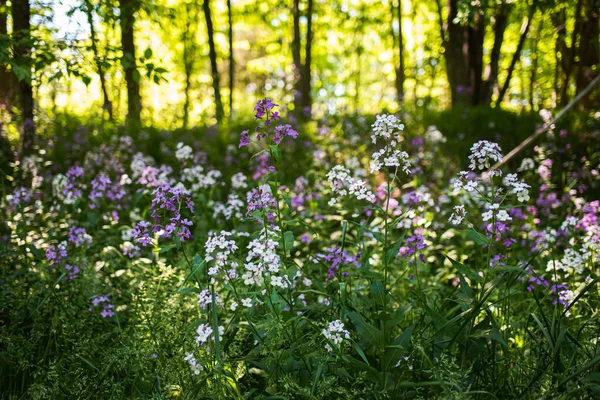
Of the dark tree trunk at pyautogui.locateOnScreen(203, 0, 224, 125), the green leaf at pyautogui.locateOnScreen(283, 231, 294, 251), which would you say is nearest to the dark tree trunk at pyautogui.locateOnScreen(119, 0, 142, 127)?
the dark tree trunk at pyautogui.locateOnScreen(203, 0, 224, 125)

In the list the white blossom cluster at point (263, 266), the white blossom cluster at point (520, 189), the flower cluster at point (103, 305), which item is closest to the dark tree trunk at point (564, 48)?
the white blossom cluster at point (520, 189)

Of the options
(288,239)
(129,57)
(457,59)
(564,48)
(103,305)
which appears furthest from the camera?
(564,48)

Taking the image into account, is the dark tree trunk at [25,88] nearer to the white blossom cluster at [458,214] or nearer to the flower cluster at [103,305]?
the flower cluster at [103,305]

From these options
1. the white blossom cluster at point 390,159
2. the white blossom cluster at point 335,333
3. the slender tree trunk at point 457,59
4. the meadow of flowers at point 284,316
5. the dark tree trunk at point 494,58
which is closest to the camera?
the white blossom cluster at point 335,333

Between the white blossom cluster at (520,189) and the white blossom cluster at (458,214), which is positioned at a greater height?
the white blossom cluster at (520,189)

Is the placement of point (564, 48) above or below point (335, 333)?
above

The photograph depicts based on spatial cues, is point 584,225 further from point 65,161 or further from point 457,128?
point 65,161

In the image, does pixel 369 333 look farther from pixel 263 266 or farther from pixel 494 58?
pixel 494 58

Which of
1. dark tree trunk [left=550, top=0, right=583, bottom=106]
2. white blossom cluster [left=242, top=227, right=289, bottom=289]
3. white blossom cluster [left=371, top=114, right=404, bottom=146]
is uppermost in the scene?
dark tree trunk [left=550, top=0, right=583, bottom=106]

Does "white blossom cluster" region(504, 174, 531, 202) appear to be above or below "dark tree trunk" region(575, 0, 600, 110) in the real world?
below

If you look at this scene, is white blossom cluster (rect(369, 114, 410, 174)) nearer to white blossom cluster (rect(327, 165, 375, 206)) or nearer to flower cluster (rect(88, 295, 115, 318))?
white blossom cluster (rect(327, 165, 375, 206))

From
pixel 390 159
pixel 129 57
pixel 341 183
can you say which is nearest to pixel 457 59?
pixel 129 57

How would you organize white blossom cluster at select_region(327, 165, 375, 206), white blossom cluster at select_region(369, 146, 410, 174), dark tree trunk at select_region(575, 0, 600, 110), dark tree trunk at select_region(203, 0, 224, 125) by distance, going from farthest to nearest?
Result: dark tree trunk at select_region(203, 0, 224, 125) → dark tree trunk at select_region(575, 0, 600, 110) → white blossom cluster at select_region(327, 165, 375, 206) → white blossom cluster at select_region(369, 146, 410, 174)

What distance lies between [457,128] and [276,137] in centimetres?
661
